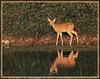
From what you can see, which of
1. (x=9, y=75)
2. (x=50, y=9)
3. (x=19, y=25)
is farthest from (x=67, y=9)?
(x=9, y=75)

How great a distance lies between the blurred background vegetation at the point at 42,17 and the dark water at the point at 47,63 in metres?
0.21

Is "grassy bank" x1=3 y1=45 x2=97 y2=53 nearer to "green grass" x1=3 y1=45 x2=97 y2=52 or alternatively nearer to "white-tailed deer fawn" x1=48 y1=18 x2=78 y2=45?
"green grass" x1=3 y1=45 x2=97 y2=52

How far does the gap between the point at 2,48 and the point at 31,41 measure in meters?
0.29

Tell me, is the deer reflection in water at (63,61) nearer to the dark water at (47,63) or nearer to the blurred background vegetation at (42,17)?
the dark water at (47,63)

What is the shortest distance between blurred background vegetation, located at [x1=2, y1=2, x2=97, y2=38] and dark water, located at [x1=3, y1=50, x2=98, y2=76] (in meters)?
0.21

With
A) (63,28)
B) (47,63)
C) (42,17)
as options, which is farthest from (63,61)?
(42,17)

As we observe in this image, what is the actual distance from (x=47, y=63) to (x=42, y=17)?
46 centimetres

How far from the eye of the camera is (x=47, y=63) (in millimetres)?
5023

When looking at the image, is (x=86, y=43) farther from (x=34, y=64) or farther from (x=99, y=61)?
(x=34, y=64)

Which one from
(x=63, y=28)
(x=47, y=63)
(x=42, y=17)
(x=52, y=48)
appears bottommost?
(x=47, y=63)

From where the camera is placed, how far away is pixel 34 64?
5031mm

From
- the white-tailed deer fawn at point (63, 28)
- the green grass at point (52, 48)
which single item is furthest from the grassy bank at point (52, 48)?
the white-tailed deer fawn at point (63, 28)

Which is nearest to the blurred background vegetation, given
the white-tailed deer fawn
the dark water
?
the white-tailed deer fawn

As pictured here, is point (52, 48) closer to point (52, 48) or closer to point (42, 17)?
point (52, 48)
